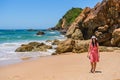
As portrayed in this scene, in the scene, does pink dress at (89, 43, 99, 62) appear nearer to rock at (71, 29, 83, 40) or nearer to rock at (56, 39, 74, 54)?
rock at (56, 39, 74, 54)

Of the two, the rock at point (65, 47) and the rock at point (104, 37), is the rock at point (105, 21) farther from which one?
the rock at point (65, 47)

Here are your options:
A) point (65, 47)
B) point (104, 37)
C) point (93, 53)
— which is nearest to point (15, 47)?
point (65, 47)

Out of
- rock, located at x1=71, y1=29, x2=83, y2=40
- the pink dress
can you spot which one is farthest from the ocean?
the pink dress

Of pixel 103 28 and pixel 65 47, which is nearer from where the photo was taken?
pixel 65 47

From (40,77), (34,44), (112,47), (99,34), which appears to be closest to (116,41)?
(112,47)

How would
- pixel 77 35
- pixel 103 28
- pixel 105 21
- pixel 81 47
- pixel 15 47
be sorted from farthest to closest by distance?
pixel 15 47
pixel 77 35
pixel 105 21
pixel 103 28
pixel 81 47

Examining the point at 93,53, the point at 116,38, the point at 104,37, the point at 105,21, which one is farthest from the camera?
the point at 105,21

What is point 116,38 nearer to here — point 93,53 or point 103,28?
point 103,28

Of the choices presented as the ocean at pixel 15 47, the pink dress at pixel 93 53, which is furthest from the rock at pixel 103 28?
the pink dress at pixel 93 53

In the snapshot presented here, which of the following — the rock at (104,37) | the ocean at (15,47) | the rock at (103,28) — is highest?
the rock at (103,28)

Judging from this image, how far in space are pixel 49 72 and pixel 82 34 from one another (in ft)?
65.9

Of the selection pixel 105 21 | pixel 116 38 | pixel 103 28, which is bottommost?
pixel 116 38

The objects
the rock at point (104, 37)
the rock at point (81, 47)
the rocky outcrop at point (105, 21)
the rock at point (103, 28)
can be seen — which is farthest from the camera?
the rock at point (103, 28)

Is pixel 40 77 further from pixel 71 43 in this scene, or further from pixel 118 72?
pixel 71 43
